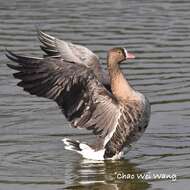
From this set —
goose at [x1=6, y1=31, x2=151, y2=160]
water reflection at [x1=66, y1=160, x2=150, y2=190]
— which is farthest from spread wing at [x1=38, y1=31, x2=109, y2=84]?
water reflection at [x1=66, y1=160, x2=150, y2=190]

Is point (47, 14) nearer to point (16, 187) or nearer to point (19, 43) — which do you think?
point (19, 43)

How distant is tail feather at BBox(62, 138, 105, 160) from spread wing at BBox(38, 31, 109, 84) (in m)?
1.01

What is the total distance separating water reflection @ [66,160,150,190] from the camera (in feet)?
38.4

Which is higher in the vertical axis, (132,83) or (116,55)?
(116,55)

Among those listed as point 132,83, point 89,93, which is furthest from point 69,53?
point 132,83

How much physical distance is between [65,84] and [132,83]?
4114mm

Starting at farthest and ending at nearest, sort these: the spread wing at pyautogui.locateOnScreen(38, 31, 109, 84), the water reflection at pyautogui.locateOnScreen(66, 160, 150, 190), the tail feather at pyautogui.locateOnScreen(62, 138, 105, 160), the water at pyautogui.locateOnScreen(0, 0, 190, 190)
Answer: the spread wing at pyautogui.locateOnScreen(38, 31, 109, 84)
the tail feather at pyautogui.locateOnScreen(62, 138, 105, 160)
the water at pyautogui.locateOnScreen(0, 0, 190, 190)
the water reflection at pyautogui.locateOnScreen(66, 160, 150, 190)

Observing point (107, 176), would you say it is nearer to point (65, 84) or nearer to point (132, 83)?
point (65, 84)

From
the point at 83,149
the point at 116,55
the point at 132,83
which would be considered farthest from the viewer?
the point at 132,83

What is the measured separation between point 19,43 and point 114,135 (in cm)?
630

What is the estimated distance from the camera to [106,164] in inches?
507

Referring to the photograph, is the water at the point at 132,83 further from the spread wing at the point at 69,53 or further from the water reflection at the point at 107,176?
the spread wing at the point at 69,53

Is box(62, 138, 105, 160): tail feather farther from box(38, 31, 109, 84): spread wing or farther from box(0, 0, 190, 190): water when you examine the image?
box(38, 31, 109, 84): spread wing

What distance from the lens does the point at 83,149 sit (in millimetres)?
12820
